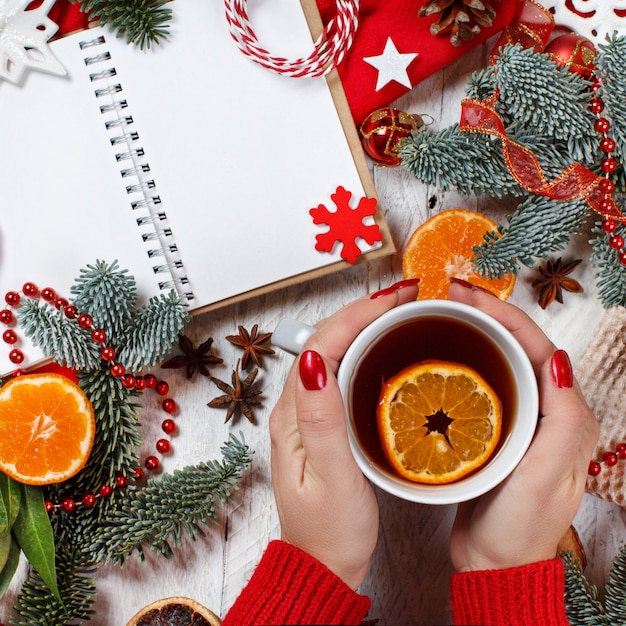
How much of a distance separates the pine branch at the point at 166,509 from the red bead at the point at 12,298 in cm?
40

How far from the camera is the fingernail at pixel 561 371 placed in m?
0.98

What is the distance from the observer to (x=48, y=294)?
1.25m

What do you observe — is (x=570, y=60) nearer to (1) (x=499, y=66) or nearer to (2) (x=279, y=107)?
(1) (x=499, y=66)

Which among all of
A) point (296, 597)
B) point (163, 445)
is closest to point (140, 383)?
point (163, 445)

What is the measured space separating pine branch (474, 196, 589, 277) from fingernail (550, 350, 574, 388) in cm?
28

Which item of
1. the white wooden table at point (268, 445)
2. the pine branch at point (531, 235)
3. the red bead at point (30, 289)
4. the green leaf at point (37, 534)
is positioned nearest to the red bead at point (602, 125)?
the pine branch at point (531, 235)

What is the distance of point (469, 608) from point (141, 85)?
103 cm

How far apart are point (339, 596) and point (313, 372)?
1.08 ft

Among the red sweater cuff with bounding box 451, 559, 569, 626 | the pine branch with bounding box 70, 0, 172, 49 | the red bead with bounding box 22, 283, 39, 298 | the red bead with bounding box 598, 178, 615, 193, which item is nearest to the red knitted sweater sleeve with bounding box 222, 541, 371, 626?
the red sweater cuff with bounding box 451, 559, 569, 626

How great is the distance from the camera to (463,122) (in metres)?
1.21

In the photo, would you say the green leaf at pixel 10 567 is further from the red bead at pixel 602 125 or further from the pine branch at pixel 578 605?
the red bead at pixel 602 125

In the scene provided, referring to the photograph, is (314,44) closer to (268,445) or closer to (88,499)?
(268,445)

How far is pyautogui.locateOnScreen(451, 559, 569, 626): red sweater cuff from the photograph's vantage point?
39.3 inches

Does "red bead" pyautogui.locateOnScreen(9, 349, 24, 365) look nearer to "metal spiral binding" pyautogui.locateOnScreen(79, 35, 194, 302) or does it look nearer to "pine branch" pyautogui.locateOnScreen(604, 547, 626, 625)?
"metal spiral binding" pyautogui.locateOnScreen(79, 35, 194, 302)
